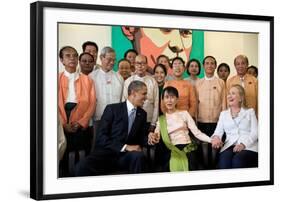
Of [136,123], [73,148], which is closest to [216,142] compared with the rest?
[136,123]

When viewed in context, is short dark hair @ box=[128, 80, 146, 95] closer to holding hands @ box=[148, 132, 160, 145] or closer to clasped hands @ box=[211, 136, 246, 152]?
holding hands @ box=[148, 132, 160, 145]

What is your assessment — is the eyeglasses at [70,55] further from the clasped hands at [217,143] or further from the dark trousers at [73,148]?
the clasped hands at [217,143]

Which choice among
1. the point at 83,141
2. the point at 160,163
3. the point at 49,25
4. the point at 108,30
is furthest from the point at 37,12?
the point at 160,163

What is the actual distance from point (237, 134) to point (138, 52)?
55 centimetres

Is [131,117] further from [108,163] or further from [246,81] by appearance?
[246,81]

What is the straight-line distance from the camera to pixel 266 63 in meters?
3.24

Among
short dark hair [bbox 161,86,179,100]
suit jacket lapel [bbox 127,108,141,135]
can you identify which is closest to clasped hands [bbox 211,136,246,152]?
short dark hair [bbox 161,86,179,100]

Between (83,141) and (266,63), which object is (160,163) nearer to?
(83,141)

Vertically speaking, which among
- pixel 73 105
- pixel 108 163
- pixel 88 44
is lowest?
pixel 108 163

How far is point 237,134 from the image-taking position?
3.17 metres

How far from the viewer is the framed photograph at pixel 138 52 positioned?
276cm

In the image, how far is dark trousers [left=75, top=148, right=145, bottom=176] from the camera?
2.86 metres

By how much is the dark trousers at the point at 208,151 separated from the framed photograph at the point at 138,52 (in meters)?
0.03

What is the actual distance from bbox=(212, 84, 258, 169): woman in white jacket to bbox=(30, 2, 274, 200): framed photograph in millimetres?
28
